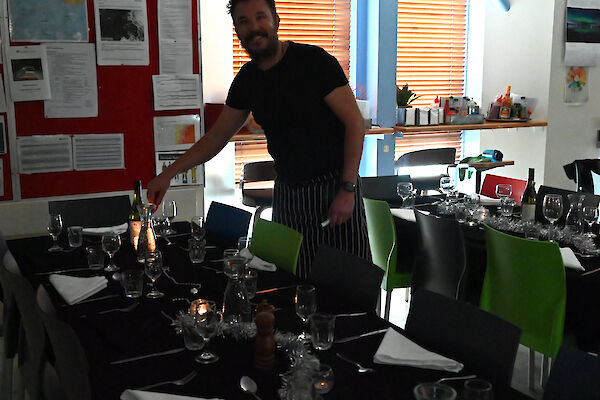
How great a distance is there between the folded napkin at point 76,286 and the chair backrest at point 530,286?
60.9 inches

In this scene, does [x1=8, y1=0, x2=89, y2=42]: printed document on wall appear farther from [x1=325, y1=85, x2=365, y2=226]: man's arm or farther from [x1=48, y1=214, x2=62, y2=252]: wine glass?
[x1=325, y1=85, x2=365, y2=226]: man's arm

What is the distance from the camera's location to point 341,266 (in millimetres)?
2373

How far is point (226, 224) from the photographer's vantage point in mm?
3418

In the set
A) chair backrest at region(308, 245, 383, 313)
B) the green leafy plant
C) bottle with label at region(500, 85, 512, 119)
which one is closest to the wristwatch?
chair backrest at region(308, 245, 383, 313)

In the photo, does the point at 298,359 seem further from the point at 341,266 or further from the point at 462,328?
the point at 341,266

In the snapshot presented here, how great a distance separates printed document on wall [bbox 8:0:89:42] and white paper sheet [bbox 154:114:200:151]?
686mm

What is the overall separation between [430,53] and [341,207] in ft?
12.4

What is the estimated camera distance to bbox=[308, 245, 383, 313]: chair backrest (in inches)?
85.7


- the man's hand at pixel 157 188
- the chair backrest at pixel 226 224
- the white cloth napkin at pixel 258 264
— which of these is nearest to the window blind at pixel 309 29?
the chair backrest at pixel 226 224

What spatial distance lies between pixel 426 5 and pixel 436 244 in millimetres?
3464

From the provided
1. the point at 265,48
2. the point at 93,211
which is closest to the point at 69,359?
the point at 265,48

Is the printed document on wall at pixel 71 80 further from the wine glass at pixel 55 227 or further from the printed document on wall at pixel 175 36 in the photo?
the wine glass at pixel 55 227

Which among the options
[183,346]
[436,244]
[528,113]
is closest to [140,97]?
[436,244]

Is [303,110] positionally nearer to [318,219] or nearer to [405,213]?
[318,219]
